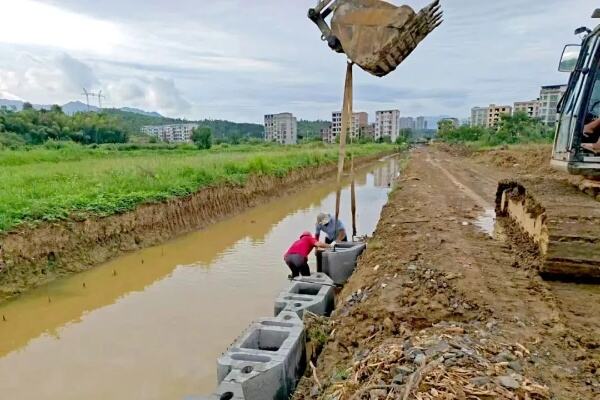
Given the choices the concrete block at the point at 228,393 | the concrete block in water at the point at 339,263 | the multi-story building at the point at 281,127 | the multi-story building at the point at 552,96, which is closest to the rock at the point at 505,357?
the concrete block at the point at 228,393

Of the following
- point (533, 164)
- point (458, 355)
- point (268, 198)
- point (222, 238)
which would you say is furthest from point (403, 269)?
point (533, 164)

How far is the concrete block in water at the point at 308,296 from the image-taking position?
18.0ft

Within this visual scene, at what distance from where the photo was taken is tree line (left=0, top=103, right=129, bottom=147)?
40.7 metres

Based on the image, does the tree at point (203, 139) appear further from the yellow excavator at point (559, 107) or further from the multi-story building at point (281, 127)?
the multi-story building at point (281, 127)

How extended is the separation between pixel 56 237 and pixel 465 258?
7.52m

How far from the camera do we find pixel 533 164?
21953mm

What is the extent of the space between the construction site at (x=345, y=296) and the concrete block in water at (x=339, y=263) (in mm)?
19

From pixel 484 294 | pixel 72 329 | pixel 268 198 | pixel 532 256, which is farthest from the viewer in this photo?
pixel 268 198

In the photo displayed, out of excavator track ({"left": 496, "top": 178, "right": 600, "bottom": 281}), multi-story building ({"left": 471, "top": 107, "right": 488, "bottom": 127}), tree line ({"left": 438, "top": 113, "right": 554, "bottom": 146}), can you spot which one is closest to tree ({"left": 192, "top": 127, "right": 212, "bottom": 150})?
tree line ({"left": 438, "top": 113, "right": 554, "bottom": 146})

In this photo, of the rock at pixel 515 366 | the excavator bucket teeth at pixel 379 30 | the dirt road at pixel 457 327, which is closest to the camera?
the dirt road at pixel 457 327

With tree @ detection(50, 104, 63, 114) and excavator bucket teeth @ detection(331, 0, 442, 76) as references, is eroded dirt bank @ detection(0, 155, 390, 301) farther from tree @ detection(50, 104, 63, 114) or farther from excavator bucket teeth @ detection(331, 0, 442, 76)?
tree @ detection(50, 104, 63, 114)

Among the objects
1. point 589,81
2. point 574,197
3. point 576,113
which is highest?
point 589,81

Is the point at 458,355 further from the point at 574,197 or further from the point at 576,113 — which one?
the point at 576,113

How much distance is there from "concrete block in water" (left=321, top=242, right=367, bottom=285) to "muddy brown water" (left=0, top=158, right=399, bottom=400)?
1.16 meters
